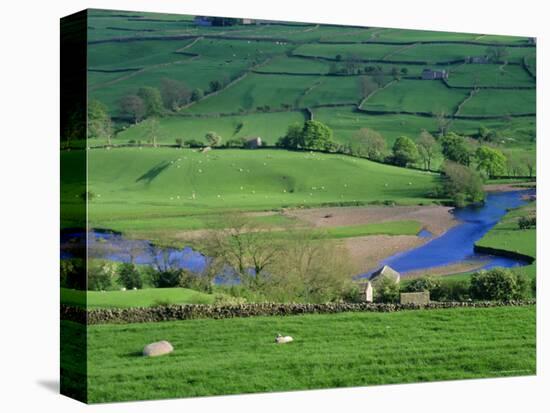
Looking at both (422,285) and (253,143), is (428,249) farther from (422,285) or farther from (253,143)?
(253,143)

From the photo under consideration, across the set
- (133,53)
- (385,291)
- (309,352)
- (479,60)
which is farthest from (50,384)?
(479,60)

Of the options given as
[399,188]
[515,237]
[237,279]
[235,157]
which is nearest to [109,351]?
[237,279]

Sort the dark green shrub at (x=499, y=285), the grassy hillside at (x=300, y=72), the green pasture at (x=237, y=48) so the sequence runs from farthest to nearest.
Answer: the dark green shrub at (x=499, y=285), the green pasture at (x=237, y=48), the grassy hillside at (x=300, y=72)

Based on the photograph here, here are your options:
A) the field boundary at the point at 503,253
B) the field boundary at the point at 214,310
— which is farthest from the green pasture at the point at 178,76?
the field boundary at the point at 503,253

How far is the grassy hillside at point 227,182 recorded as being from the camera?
18953 millimetres

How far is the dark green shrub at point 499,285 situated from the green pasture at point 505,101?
282 centimetres

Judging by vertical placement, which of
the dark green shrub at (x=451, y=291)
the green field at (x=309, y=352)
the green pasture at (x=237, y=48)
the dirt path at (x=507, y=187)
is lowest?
the green field at (x=309, y=352)

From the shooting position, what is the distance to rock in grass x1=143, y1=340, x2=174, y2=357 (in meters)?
18.8

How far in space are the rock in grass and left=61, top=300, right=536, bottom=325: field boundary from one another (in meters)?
0.37

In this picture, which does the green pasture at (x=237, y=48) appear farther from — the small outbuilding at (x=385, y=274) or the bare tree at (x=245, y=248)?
the small outbuilding at (x=385, y=274)

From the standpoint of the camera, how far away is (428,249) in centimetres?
2148

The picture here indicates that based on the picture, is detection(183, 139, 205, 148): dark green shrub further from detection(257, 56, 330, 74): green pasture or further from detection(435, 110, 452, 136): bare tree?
detection(435, 110, 452, 136): bare tree

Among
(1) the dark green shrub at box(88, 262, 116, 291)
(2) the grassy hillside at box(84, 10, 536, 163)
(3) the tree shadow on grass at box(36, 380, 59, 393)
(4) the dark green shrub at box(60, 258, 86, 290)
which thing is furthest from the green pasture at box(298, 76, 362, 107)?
(3) the tree shadow on grass at box(36, 380, 59, 393)

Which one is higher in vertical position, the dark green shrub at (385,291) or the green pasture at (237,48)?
the green pasture at (237,48)
